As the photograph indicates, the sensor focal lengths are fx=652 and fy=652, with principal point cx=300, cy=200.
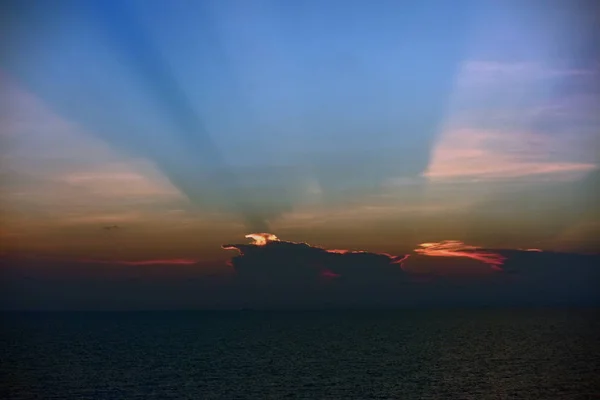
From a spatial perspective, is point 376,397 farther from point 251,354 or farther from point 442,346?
point 442,346

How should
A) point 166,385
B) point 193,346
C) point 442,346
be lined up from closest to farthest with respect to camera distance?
1. point 166,385
2. point 442,346
3. point 193,346

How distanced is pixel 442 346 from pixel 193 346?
52475mm

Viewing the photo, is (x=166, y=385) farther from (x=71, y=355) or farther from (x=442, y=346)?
(x=442, y=346)

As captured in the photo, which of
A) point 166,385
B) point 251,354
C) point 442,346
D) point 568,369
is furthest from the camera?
point 442,346

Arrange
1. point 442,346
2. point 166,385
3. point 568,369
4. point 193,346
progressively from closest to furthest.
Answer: point 166,385 < point 568,369 < point 442,346 < point 193,346

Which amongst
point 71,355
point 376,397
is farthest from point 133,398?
point 71,355

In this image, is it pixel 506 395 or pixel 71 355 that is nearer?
pixel 506 395

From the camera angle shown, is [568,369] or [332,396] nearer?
[332,396]

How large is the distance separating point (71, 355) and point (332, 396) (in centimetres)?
7128

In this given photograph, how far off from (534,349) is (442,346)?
17.9 m

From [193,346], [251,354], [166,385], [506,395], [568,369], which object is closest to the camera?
[506,395]

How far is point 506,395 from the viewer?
212ft

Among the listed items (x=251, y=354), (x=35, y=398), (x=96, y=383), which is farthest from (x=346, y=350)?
(x=35, y=398)

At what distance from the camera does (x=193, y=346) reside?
5527 inches
